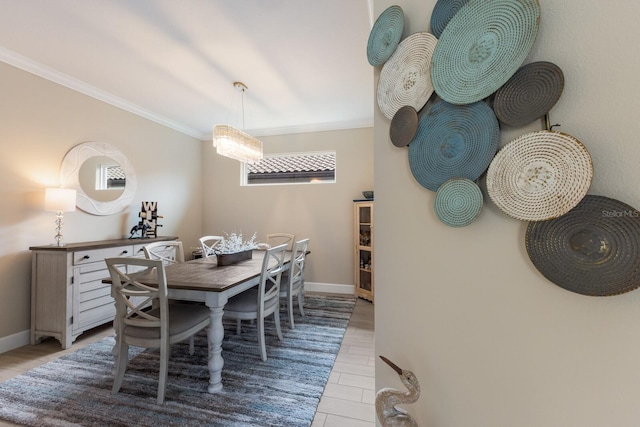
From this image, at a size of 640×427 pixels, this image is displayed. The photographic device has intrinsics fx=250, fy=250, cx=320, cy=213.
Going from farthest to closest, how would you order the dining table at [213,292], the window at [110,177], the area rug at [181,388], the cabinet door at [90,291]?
the window at [110,177], the cabinet door at [90,291], the dining table at [213,292], the area rug at [181,388]

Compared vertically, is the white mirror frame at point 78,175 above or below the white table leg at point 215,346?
above

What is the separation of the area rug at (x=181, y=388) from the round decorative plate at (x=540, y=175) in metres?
1.59

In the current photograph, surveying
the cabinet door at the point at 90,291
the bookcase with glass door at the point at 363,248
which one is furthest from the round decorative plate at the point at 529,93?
the cabinet door at the point at 90,291

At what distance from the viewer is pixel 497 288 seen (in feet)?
2.18

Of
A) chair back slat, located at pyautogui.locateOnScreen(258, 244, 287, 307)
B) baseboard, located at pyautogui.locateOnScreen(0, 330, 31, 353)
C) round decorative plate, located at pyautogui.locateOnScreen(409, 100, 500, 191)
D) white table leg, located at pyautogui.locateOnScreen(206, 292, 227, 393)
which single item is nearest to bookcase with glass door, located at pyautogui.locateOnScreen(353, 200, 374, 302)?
chair back slat, located at pyautogui.locateOnScreen(258, 244, 287, 307)

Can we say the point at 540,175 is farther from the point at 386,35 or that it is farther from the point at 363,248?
the point at 363,248

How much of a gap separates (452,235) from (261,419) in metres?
1.53

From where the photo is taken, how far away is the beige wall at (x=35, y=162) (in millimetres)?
2213

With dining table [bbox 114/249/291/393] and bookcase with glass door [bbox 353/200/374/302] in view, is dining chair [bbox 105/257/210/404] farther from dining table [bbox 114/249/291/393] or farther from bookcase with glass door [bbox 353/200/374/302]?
bookcase with glass door [bbox 353/200/374/302]

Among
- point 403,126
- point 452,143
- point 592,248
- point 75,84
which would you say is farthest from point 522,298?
point 75,84

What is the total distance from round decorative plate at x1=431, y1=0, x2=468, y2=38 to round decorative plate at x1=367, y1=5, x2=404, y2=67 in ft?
0.37

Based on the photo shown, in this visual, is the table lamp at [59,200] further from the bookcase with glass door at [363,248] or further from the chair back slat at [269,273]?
the bookcase with glass door at [363,248]

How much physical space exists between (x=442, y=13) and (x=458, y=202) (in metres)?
0.58

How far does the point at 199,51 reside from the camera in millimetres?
2129
